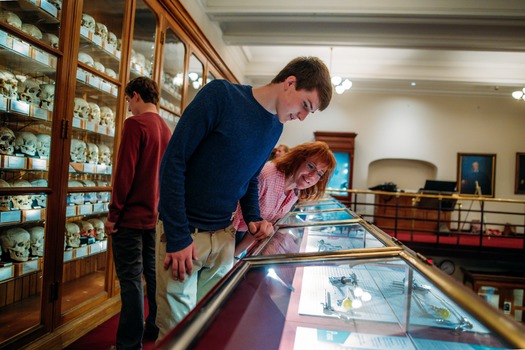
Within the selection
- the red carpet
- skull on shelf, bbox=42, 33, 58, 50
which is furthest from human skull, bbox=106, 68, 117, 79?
the red carpet

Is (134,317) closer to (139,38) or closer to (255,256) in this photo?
(255,256)

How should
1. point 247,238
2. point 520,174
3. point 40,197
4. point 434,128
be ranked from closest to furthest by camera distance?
point 247,238 < point 40,197 < point 520,174 < point 434,128

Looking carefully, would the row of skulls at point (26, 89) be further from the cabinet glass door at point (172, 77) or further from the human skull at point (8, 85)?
the cabinet glass door at point (172, 77)

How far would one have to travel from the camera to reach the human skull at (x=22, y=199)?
1854mm

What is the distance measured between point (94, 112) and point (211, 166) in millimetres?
1897

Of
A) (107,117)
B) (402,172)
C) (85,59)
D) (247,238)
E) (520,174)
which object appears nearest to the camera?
(247,238)

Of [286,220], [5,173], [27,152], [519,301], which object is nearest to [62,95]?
[27,152]

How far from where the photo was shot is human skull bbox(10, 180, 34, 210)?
1854 millimetres

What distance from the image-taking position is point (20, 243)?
1919 millimetres

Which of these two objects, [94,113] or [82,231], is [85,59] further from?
[82,231]

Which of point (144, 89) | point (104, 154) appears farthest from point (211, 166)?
point (104, 154)

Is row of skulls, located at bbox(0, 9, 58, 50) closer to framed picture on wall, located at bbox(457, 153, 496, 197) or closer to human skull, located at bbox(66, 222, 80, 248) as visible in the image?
human skull, located at bbox(66, 222, 80, 248)

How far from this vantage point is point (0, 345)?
1723 mm

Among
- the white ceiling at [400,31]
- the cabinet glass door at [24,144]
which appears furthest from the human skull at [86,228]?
the white ceiling at [400,31]
